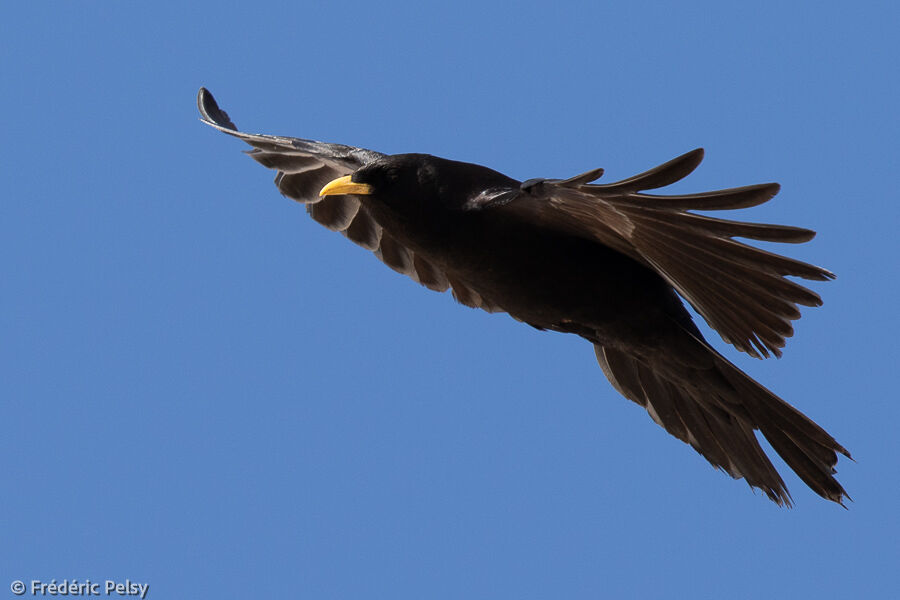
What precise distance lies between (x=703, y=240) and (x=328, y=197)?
6.23 ft

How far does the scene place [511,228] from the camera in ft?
13.1

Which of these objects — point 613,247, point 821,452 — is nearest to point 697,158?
point 613,247

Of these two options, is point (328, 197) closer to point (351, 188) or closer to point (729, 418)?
point (351, 188)

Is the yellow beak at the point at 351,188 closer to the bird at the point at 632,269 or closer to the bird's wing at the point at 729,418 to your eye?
the bird at the point at 632,269

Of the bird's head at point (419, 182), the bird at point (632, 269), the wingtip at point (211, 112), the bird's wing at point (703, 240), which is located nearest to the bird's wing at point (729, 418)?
the bird at point (632, 269)

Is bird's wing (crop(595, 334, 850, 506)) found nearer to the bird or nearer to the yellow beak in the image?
the bird

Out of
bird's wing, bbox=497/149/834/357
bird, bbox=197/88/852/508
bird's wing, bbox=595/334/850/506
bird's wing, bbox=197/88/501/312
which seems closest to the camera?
bird's wing, bbox=497/149/834/357

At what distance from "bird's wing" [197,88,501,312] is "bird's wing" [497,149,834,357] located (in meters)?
1.03

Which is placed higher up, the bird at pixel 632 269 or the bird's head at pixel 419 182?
the bird's head at pixel 419 182

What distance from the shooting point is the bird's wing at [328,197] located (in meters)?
4.83

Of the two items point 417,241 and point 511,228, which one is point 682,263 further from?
point 417,241

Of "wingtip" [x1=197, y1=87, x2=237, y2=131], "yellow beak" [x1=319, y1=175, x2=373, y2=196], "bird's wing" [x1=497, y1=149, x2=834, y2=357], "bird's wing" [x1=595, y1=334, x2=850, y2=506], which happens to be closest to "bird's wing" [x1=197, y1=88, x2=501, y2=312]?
"wingtip" [x1=197, y1=87, x2=237, y2=131]

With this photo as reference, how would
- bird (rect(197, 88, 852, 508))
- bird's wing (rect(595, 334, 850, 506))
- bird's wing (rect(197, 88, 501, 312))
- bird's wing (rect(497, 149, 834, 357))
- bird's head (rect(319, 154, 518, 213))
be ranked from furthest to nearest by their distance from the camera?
bird's wing (rect(197, 88, 501, 312))
bird's wing (rect(595, 334, 850, 506))
bird's head (rect(319, 154, 518, 213))
bird (rect(197, 88, 852, 508))
bird's wing (rect(497, 149, 834, 357))

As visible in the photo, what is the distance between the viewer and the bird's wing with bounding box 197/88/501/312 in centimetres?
483
